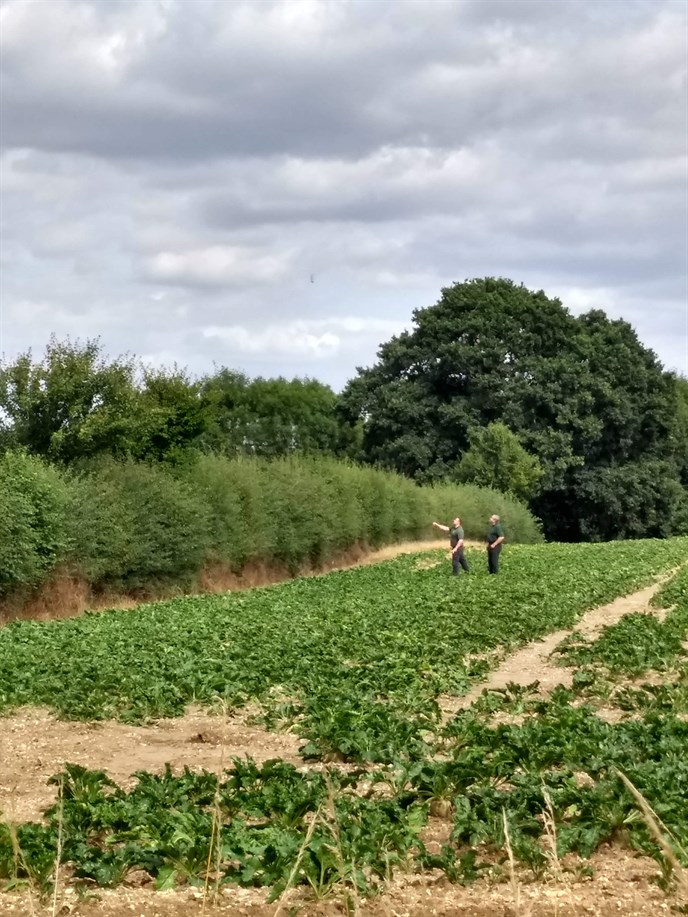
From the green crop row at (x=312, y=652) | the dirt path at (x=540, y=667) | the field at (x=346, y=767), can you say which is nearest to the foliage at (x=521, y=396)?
the green crop row at (x=312, y=652)

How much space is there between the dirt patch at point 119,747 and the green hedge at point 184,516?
13.9 meters

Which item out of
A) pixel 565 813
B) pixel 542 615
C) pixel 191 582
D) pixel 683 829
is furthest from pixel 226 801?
pixel 191 582

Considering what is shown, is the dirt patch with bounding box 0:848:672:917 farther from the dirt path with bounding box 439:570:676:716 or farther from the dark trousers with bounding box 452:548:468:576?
the dark trousers with bounding box 452:548:468:576

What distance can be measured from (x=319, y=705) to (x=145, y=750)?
6.03 feet

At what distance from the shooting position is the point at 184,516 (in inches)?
1250

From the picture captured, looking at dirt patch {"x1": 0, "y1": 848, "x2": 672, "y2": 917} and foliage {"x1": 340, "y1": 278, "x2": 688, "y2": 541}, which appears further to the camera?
foliage {"x1": 340, "y1": 278, "x2": 688, "y2": 541}

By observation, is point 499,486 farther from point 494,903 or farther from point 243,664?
point 494,903

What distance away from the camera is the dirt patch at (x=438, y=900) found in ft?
18.8

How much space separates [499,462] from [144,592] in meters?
29.4

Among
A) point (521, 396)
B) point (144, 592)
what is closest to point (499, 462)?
point (521, 396)

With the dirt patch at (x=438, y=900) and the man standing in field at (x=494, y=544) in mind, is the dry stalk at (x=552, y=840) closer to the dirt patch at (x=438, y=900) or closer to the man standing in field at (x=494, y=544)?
the dirt patch at (x=438, y=900)

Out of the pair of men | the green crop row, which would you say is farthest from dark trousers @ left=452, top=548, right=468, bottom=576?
the green crop row

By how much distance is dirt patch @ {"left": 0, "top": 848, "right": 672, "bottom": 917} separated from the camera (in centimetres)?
573

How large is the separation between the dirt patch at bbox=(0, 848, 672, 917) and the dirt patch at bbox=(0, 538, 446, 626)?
20.5m
